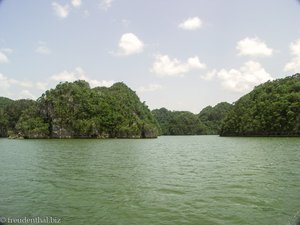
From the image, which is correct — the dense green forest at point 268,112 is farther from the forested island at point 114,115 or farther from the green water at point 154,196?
the green water at point 154,196

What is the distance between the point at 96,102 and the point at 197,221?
141 m

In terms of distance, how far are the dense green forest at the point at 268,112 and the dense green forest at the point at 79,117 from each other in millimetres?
34678

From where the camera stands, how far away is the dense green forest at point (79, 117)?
131750mm

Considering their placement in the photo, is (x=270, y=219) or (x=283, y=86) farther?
(x=283, y=86)

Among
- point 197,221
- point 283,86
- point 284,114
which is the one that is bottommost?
point 197,221

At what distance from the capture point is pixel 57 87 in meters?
146

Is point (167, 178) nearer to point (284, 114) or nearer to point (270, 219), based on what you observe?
point (270, 219)

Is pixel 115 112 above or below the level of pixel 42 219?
above

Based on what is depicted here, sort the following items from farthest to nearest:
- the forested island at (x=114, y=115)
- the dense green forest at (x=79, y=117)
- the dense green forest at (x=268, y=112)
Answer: the dense green forest at (x=79, y=117), the forested island at (x=114, y=115), the dense green forest at (x=268, y=112)

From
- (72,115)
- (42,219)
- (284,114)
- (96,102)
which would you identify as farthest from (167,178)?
(96,102)

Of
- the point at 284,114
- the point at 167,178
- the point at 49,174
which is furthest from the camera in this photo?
the point at 284,114

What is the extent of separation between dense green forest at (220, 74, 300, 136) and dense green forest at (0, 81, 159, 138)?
3468 cm

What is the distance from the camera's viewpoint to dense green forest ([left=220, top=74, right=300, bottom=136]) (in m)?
118

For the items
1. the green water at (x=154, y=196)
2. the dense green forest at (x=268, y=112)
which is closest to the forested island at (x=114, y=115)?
the dense green forest at (x=268, y=112)
